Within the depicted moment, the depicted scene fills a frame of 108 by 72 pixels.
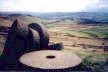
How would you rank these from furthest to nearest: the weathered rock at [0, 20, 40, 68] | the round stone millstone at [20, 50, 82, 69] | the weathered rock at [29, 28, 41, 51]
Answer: the weathered rock at [29, 28, 41, 51] < the weathered rock at [0, 20, 40, 68] < the round stone millstone at [20, 50, 82, 69]

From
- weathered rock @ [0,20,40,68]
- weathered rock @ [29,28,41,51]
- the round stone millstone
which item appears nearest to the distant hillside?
weathered rock @ [29,28,41,51]

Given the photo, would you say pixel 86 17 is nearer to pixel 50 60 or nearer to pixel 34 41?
pixel 34 41

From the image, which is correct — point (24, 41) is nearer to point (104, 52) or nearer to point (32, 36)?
point (32, 36)

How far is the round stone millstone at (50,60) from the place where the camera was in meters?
5.70

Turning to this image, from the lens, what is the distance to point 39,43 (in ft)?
27.0

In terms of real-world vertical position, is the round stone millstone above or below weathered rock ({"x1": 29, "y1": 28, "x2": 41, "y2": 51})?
below

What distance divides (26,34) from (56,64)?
2407mm

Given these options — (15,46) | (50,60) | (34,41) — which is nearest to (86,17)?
(34,41)

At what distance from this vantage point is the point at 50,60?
6293 millimetres

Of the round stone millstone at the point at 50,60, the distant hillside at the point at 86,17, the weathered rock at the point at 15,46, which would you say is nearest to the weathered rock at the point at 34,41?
the weathered rock at the point at 15,46

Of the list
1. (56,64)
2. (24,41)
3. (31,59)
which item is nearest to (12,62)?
(24,41)

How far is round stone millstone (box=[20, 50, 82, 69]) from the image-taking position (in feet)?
18.7

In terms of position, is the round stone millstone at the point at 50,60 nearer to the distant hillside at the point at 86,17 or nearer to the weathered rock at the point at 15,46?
the weathered rock at the point at 15,46

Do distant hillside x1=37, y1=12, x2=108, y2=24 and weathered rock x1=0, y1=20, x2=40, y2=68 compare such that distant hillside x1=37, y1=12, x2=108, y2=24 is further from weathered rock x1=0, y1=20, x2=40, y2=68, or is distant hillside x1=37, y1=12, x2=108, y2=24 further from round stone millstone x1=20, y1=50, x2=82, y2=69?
round stone millstone x1=20, y1=50, x2=82, y2=69
